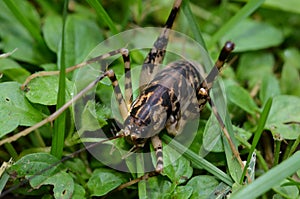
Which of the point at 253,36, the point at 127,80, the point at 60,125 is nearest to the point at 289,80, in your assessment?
the point at 253,36

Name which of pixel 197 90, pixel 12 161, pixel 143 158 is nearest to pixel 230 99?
pixel 197 90

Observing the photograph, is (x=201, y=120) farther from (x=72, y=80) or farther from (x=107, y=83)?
(x=72, y=80)

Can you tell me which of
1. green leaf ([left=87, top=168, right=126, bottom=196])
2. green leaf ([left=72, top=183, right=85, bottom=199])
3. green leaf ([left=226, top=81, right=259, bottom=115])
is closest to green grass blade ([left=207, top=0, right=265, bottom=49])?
green leaf ([left=226, top=81, right=259, bottom=115])

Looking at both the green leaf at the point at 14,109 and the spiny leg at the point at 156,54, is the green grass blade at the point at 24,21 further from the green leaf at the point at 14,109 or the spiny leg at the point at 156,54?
the spiny leg at the point at 156,54

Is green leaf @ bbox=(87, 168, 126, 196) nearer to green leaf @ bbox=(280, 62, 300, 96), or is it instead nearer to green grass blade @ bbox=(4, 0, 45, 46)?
green grass blade @ bbox=(4, 0, 45, 46)

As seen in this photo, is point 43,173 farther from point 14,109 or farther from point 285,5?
point 285,5

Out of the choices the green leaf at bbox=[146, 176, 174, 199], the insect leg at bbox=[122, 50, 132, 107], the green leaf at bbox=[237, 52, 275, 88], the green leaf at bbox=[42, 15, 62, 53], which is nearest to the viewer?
the green leaf at bbox=[146, 176, 174, 199]
